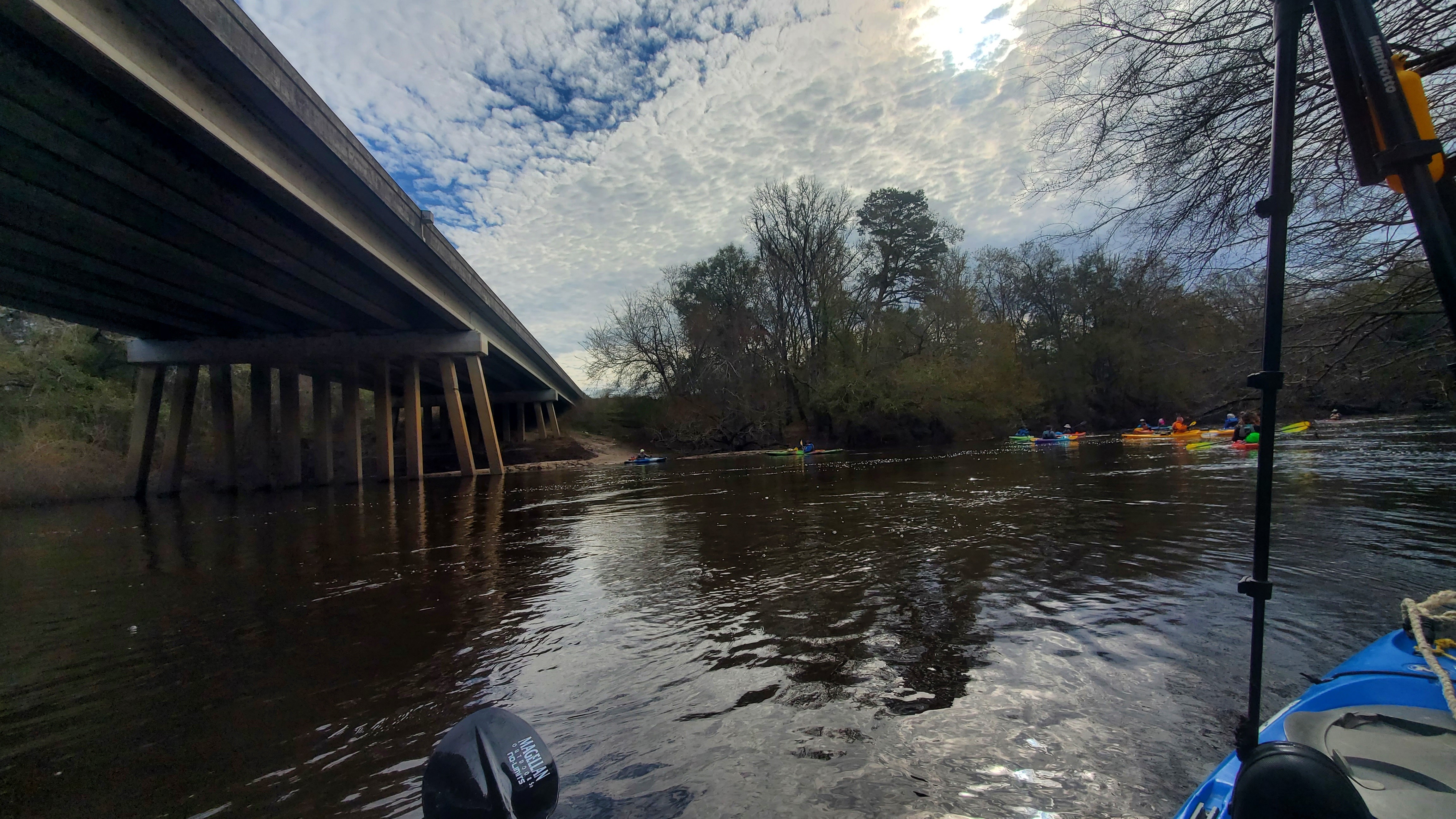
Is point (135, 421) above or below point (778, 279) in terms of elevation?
below

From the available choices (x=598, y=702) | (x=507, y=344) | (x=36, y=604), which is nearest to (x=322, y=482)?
(x=507, y=344)

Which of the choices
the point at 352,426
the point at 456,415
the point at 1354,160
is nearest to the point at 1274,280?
the point at 1354,160

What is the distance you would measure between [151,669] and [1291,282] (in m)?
9.78

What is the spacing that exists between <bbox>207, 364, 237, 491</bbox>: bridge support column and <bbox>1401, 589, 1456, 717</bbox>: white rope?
97.9 feet

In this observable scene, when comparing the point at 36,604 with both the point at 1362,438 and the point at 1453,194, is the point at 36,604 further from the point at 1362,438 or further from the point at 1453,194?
the point at 1362,438

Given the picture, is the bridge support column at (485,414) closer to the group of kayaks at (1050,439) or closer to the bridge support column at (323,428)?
the bridge support column at (323,428)

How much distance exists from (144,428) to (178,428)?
0.98 m

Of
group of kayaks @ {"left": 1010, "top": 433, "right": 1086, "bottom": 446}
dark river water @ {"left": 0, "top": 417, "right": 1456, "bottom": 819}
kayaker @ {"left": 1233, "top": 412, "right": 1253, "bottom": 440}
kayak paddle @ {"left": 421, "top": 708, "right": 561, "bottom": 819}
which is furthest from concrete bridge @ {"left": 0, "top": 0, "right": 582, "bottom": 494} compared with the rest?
kayaker @ {"left": 1233, "top": 412, "right": 1253, "bottom": 440}

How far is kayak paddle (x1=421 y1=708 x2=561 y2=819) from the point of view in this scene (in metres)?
1.70

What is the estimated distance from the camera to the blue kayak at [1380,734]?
4.77 feet

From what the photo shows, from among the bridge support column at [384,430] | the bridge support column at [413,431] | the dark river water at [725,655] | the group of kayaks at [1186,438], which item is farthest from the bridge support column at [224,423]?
the group of kayaks at [1186,438]

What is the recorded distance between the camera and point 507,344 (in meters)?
30.7

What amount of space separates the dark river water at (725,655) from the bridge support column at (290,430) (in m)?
17.5

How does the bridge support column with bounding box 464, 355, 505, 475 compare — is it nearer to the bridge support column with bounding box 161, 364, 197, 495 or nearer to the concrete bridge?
the concrete bridge
